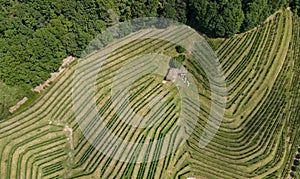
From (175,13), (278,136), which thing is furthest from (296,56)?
(175,13)

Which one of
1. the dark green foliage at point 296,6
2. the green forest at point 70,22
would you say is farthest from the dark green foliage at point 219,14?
the dark green foliage at point 296,6

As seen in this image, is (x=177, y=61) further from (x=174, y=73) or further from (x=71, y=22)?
(x=71, y=22)

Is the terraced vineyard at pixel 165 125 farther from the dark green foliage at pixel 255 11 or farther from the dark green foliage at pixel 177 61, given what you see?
the dark green foliage at pixel 255 11

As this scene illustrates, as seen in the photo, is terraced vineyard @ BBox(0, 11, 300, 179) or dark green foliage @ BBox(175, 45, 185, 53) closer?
terraced vineyard @ BBox(0, 11, 300, 179)

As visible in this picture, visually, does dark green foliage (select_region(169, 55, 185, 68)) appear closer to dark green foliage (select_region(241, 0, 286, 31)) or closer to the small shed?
the small shed

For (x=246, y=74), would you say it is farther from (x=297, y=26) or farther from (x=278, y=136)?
(x=297, y=26)

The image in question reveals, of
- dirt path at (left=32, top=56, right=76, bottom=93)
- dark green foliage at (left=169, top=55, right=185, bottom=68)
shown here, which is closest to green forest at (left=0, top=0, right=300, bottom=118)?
dirt path at (left=32, top=56, right=76, bottom=93)
